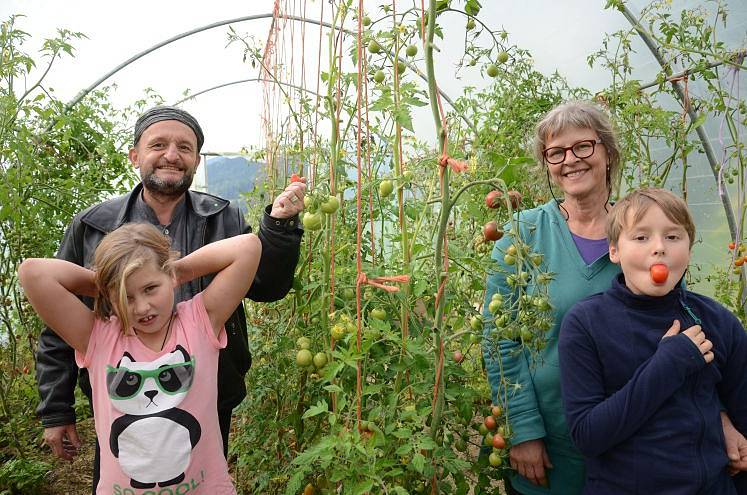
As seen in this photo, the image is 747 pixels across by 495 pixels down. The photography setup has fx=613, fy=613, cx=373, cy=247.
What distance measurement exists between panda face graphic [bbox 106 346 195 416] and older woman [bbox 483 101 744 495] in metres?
0.69

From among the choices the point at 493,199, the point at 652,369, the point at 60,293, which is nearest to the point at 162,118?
the point at 60,293

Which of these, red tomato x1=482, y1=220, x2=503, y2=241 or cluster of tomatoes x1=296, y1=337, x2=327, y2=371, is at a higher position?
red tomato x1=482, y1=220, x2=503, y2=241

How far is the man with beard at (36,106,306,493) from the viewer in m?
1.57

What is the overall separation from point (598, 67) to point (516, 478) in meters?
2.92

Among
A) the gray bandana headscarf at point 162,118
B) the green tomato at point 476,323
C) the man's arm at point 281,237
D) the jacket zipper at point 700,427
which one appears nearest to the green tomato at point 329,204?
the man's arm at point 281,237

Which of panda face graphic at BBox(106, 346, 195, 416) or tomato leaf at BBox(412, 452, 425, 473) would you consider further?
panda face graphic at BBox(106, 346, 195, 416)

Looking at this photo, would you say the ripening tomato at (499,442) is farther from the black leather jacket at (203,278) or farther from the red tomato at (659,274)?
the black leather jacket at (203,278)

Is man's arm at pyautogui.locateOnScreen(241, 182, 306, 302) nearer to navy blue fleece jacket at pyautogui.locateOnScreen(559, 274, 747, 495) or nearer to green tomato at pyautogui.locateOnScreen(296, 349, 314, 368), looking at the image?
green tomato at pyautogui.locateOnScreen(296, 349, 314, 368)

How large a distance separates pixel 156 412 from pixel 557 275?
0.98 meters

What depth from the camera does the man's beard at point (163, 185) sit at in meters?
1.63

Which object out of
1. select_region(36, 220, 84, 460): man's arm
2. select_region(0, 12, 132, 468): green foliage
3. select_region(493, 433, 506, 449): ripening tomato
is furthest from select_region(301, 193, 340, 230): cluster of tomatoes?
select_region(0, 12, 132, 468): green foliage

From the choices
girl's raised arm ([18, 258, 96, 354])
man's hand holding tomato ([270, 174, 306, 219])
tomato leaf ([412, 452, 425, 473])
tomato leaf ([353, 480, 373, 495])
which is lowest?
tomato leaf ([353, 480, 373, 495])

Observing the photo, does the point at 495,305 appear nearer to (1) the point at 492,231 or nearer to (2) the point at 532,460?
(1) the point at 492,231

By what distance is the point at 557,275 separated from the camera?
1.49 meters
